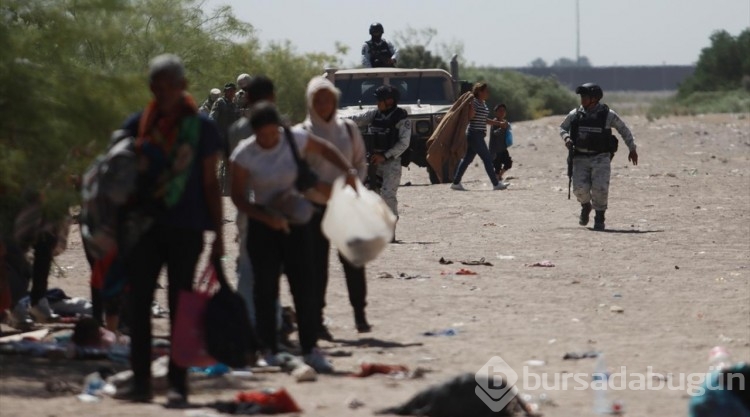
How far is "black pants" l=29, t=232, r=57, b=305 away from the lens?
417 inches

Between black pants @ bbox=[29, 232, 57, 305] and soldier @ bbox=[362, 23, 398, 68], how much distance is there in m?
14.7

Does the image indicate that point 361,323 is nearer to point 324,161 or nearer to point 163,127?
point 324,161

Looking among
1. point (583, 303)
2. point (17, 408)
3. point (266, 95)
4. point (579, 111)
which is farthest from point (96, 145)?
point (579, 111)

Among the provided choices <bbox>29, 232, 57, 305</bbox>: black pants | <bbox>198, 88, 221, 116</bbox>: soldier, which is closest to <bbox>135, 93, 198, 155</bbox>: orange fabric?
<bbox>29, 232, 57, 305</bbox>: black pants

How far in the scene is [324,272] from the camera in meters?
10.2

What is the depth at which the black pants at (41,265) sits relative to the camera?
10.6 metres

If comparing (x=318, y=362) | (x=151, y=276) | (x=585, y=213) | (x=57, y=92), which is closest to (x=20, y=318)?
(x=57, y=92)

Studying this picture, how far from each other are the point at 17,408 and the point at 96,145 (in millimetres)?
2526

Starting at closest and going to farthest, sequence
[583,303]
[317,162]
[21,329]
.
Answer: [317,162]
[21,329]
[583,303]

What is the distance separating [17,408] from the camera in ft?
25.2

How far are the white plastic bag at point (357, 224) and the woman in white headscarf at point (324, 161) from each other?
0.55 m

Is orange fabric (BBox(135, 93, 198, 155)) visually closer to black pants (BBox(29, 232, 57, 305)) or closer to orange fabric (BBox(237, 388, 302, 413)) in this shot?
orange fabric (BBox(237, 388, 302, 413))

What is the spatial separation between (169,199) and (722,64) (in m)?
90.7

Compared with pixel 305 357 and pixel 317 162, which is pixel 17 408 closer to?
pixel 305 357
